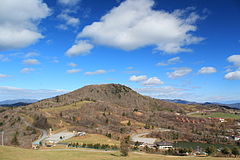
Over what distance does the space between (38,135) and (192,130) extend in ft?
350

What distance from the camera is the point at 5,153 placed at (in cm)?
4925

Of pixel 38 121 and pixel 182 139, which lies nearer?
pixel 182 139

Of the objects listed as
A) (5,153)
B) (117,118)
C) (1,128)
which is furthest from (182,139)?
(1,128)

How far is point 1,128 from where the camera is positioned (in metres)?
135

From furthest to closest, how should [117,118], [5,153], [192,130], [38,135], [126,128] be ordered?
[117,118]
[192,130]
[126,128]
[38,135]
[5,153]

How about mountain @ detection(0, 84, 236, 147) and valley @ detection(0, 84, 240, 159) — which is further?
mountain @ detection(0, 84, 236, 147)

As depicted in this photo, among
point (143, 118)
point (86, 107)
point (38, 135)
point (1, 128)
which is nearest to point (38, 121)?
point (1, 128)

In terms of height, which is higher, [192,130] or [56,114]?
[56,114]

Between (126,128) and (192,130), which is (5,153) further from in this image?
(192,130)

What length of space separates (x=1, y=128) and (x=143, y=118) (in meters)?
109

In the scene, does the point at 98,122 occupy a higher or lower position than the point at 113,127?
higher

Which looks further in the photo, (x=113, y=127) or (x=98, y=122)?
(x=98, y=122)

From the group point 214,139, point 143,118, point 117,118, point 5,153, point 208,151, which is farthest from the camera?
point 143,118

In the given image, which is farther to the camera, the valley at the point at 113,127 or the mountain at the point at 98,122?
the mountain at the point at 98,122
